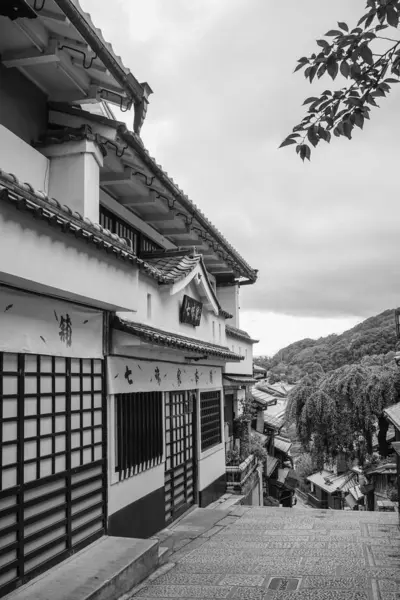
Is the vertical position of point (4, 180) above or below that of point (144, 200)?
below

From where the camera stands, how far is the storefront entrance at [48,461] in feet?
23.4

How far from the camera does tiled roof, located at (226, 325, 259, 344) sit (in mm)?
20750

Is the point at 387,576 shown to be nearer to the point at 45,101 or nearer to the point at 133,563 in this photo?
the point at 133,563

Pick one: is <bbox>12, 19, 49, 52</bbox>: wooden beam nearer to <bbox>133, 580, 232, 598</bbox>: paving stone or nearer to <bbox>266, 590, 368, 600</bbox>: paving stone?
<bbox>133, 580, 232, 598</bbox>: paving stone

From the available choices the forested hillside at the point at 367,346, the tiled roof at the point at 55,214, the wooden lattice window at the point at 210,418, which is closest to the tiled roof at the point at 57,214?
the tiled roof at the point at 55,214

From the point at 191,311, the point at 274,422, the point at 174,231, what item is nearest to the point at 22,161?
the point at 191,311

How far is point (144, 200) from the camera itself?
1362 centimetres

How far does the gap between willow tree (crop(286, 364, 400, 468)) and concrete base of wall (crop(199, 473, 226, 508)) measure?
14148 mm

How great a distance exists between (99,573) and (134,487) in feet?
10.4

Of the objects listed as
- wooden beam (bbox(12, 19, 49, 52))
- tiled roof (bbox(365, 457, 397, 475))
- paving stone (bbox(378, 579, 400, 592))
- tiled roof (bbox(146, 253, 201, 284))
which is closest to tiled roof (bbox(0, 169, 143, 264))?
wooden beam (bbox(12, 19, 49, 52))

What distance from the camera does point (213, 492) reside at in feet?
57.5

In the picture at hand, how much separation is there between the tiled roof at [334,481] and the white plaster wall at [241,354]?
16379mm

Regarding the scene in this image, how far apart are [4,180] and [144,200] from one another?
7404mm

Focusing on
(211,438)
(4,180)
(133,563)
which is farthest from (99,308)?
(211,438)
